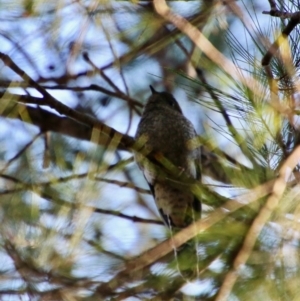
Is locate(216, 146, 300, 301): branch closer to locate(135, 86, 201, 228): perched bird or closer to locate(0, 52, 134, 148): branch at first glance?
locate(0, 52, 134, 148): branch

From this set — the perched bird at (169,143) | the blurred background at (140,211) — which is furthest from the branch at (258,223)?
the perched bird at (169,143)

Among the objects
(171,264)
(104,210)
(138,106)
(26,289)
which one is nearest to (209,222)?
(171,264)

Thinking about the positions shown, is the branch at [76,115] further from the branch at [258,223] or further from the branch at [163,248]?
the branch at [258,223]

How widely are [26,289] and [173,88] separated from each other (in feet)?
7.87

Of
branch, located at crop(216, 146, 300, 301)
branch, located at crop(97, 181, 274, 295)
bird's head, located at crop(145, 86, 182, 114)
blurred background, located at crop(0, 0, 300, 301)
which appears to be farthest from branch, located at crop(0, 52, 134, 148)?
bird's head, located at crop(145, 86, 182, 114)

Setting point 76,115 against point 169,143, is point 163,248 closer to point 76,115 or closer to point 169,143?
point 76,115

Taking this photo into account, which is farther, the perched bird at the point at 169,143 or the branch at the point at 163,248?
the perched bird at the point at 169,143

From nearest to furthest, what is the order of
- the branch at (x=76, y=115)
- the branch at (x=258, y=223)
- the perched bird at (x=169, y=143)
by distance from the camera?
the branch at (x=258, y=223)
the branch at (x=76, y=115)
the perched bird at (x=169, y=143)

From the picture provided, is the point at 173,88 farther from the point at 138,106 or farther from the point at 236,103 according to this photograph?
the point at 236,103

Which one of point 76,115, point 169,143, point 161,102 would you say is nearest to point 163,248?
point 76,115

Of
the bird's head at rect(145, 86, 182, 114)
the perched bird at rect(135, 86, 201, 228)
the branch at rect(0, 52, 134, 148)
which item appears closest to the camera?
the branch at rect(0, 52, 134, 148)

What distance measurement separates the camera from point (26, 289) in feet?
6.44

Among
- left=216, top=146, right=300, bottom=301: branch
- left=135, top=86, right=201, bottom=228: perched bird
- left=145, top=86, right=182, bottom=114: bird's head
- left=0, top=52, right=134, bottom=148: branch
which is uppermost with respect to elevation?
left=145, top=86, right=182, bottom=114: bird's head

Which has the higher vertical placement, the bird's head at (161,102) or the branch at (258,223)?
the bird's head at (161,102)
